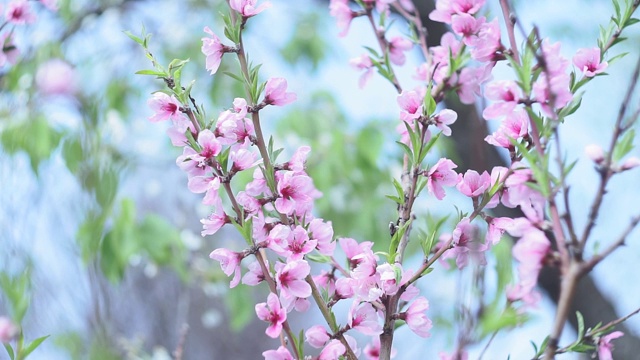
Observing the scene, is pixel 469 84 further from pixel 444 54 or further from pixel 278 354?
pixel 278 354

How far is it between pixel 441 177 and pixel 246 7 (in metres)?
0.14

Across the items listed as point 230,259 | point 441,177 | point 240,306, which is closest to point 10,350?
point 230,259

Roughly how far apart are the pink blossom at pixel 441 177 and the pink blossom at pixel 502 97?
4 cm

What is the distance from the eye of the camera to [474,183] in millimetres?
346

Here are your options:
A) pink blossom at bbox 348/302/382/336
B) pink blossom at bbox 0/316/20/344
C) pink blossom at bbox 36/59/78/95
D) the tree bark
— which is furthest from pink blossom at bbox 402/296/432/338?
the tree bark

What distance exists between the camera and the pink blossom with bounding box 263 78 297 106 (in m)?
0.37

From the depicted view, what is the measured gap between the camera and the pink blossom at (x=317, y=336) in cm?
35

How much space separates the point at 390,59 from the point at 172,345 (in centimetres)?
335

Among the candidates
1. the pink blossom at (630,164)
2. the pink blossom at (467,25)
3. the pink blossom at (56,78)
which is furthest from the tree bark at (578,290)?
the pink blossom at (630,164)

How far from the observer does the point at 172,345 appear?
360 centimetres

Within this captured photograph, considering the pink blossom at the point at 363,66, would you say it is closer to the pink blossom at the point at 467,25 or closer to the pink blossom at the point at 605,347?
the pink blossom at the point at 467,25

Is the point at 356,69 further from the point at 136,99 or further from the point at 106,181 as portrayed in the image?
the point at 136,99

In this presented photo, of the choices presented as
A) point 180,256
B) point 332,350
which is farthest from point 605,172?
point 180,256

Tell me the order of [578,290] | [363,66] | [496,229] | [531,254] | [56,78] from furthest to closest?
1. [578,290]
2. [56,78]
3. [363,66]
4. [496,229]
5. [531,254]
